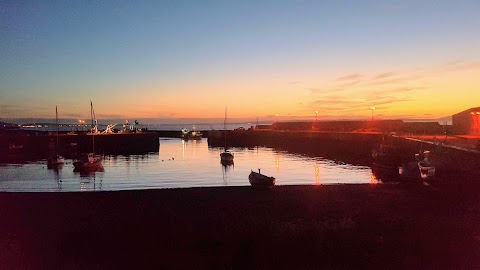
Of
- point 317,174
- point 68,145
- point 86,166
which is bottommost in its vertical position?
point 317,174

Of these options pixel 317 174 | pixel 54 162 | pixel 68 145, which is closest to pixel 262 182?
pixel 317 174

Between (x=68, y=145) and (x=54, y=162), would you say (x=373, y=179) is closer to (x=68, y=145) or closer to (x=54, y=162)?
(x=54, y=162)

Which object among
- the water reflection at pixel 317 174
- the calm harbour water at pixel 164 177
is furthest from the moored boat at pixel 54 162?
the water reflection at pixel 317 174

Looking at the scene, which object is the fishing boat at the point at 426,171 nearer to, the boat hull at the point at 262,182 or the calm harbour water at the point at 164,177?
the boat hull at the point at 262,182

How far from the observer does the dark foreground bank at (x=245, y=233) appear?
9920mm

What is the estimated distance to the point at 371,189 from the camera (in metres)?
25.0

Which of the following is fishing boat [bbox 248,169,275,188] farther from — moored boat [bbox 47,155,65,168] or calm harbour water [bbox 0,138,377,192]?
moored boat [bbox 47,155,65,168]

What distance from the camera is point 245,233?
12.1 meters

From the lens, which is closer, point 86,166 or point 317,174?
point 317,174

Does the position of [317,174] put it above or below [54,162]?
below

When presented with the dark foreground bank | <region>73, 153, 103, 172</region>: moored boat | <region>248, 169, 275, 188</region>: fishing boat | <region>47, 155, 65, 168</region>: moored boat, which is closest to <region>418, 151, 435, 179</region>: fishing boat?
the dark foreground bank

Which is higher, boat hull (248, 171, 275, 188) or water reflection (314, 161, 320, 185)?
boat hull (248, 171, 275, 188)

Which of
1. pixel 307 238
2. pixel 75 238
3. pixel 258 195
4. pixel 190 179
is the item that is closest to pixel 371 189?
pixel 258 195

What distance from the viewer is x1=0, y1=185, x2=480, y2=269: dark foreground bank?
9920mm
